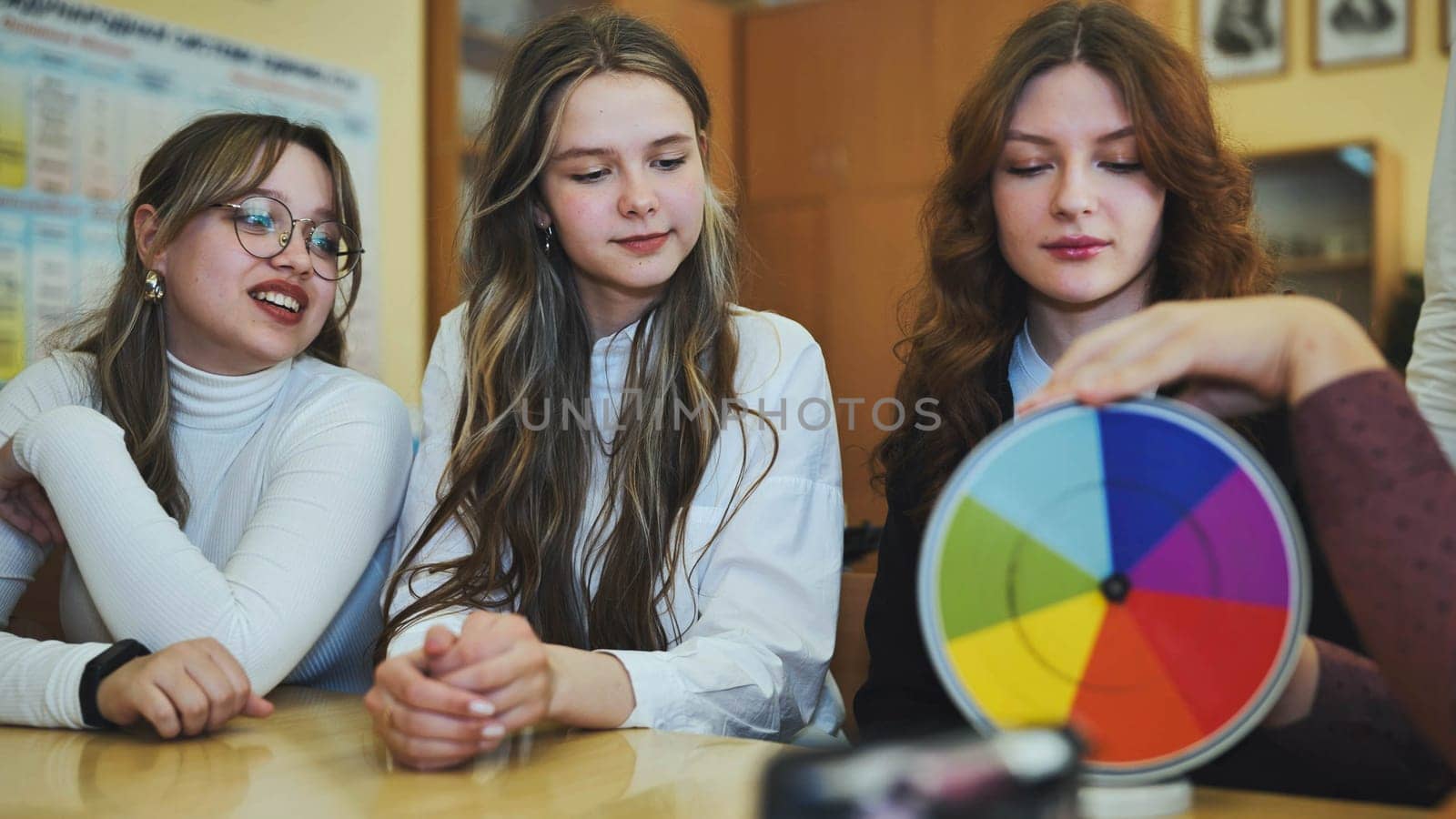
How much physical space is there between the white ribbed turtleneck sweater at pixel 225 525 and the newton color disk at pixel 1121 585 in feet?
2.73

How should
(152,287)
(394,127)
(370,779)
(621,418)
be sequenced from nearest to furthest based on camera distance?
(370,779) < (621,418) < (152,287) < (394,127)

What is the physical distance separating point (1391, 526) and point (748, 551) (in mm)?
769

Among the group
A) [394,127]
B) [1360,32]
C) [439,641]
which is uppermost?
[1360,32]

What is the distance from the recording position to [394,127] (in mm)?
3855

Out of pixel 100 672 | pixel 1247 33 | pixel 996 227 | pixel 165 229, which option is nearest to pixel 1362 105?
pixel 1247 33

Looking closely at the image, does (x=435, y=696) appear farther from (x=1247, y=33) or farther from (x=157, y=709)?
(x=1247, y=33)

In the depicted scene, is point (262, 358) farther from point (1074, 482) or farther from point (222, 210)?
point (1074, 482)

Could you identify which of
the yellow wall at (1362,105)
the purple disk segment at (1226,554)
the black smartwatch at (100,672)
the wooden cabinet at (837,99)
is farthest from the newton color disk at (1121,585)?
the yellow wall at (1362,105)

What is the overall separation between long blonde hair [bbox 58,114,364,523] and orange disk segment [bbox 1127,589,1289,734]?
1.28 m

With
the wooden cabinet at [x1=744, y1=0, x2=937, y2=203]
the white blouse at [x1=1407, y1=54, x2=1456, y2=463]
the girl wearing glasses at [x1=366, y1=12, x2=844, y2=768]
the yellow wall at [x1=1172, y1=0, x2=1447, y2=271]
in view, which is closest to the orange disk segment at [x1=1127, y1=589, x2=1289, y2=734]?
the girl wearing glasses at [x1=366, y1=12, x2=844, y2=768]

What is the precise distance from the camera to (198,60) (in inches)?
132

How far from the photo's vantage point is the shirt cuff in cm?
112

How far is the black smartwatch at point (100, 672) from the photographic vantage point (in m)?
1.14

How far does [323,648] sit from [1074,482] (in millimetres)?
1149
